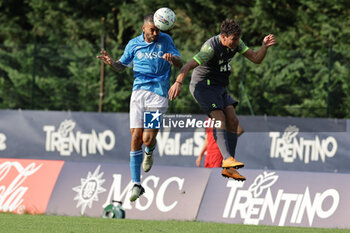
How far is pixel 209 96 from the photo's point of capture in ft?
34.4

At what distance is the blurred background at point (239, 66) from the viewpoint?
20.4 metres

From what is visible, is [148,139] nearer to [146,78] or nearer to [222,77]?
[146,78]

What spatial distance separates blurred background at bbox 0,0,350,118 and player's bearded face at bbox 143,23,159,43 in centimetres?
1013

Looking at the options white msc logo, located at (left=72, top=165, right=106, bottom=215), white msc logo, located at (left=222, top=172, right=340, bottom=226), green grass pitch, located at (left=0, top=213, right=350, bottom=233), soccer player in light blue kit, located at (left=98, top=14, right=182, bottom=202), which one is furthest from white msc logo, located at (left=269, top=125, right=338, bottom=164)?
soccer player in light blue kit, located at (left=98, top=14, right=182, bottom=202)

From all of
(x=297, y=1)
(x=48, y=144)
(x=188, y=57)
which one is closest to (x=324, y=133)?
(x=188, y=57)

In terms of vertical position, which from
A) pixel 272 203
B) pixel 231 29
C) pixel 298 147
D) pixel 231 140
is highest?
pixel 231 29

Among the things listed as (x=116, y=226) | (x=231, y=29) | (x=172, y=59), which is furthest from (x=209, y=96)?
(x=116, y=226)

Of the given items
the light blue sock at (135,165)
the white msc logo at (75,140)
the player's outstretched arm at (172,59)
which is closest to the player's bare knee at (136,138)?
the light blue sock at (135,165)

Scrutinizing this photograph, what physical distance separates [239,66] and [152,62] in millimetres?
10505

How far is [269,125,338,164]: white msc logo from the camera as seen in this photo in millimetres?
17703

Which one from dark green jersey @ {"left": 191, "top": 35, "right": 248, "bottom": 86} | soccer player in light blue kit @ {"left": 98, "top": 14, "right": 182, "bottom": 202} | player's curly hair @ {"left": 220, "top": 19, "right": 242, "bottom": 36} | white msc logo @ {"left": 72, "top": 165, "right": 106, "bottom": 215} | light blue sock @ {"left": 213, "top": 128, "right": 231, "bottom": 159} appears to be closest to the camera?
player's curly hair @ {"left": 220, "top": 19, "right": 242, "bottom": 36}

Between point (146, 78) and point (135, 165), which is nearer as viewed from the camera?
point (146, 78)

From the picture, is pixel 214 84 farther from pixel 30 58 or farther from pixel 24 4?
pixel 24 4

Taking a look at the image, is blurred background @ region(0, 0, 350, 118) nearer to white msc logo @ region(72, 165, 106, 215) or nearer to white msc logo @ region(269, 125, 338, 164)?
white msc logo @ region(269, 125, 338, 164)
